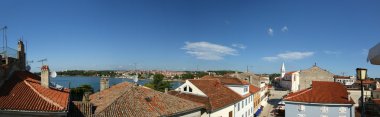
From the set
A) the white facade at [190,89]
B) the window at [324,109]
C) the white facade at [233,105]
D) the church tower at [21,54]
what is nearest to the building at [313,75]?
the white facade at [233,105]

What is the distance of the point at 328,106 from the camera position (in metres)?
36.2

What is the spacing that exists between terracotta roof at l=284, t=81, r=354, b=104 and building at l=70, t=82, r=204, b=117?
19301mm

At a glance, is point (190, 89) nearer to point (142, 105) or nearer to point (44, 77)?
point (142, 105)

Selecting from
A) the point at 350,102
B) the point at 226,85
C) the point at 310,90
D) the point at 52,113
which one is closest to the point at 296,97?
the point at 310,90

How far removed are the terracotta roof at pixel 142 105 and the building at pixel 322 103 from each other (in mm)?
19014

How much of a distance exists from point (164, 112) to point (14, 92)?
9.71 meters

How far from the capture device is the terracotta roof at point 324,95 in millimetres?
36281

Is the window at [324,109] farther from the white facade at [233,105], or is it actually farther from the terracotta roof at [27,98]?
the terracotta roof at [27,98]

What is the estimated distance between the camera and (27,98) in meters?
13.4

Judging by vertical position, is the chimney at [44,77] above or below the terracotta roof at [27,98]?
above

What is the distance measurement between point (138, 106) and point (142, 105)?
0.37 m

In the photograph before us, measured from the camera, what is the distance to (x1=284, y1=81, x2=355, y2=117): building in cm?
3553

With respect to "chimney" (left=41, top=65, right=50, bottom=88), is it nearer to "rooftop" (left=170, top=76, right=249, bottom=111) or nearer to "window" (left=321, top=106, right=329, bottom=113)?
"rooftop" (left=170, top=76, right=249, bottom=111)

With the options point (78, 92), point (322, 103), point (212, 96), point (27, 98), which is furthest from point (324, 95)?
point (78, 92)
